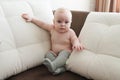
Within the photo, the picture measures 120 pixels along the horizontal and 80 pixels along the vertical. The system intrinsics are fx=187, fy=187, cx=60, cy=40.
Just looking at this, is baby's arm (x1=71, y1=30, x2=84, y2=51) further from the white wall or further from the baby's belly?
the white wall

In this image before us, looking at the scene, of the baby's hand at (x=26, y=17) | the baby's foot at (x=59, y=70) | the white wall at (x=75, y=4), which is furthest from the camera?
the white wall at (x=75, y=4)

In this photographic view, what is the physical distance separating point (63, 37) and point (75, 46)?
18 cm

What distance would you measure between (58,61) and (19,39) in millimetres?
313

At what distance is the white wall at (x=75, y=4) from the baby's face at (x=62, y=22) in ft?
2.03

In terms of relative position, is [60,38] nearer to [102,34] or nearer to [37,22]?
[37,22]

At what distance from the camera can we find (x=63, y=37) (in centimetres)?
144

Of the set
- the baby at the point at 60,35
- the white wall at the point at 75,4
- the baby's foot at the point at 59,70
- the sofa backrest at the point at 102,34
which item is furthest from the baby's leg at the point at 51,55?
the white wall at the point at 75,4

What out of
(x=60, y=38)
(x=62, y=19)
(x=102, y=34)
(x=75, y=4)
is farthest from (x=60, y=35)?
(x=75, y=4)

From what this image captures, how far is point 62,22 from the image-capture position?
143cm

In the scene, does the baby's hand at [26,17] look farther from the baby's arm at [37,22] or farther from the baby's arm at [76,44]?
the baby's arm at [76,44]

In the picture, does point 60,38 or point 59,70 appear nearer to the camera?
point 59,70

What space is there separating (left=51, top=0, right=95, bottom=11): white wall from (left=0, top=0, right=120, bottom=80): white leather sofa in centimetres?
62

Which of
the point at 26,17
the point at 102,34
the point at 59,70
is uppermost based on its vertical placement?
the point at 26,17

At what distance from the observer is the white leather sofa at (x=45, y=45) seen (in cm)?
115
